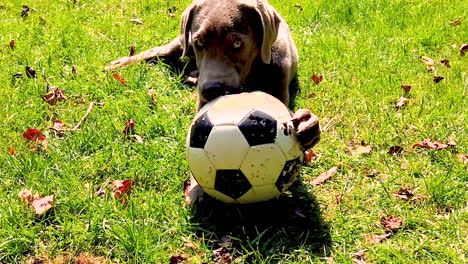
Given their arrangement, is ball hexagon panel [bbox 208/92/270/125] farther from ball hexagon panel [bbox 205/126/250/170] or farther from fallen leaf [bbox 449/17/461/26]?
fallen leaf [bbox 449/17/461/26]

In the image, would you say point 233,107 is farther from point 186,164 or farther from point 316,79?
point 316,79

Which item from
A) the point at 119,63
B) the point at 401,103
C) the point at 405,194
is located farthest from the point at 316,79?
the point at 119,63

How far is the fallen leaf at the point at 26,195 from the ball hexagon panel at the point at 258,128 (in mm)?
1457

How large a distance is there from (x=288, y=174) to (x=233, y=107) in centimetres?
51

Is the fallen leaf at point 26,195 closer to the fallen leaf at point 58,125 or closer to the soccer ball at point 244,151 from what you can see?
the fallen leaf at point 58,125

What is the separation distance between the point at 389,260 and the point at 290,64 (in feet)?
6.72

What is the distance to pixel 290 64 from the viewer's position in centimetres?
439

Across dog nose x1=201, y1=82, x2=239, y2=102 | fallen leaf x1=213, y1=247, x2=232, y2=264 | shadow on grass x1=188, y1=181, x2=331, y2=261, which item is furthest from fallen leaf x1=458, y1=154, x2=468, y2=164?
fallen leaf x1=213, y1=247, x2=232, y2=264

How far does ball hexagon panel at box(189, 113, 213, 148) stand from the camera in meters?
2.97

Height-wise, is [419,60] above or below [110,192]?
above

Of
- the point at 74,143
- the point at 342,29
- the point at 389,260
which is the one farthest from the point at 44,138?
the point at 342,29

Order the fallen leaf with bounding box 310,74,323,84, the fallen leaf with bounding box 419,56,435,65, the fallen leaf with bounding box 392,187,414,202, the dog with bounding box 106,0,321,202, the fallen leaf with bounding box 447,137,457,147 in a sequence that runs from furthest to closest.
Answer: the fallen leaf with bounding box 419,56,435,65 < the fallen leaf with bounding box 310,74,323,84 < the fallen leaf with bounding box 447,137,457,147 < the dog with bounding box 106,0,321,202 < the fallen leaf with bounding box 392,187,414,202

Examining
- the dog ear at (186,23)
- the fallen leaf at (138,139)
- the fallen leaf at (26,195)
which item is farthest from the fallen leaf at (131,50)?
the fallen leaf at (26,195)

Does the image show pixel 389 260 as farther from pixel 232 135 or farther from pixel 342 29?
pixel 342 29
